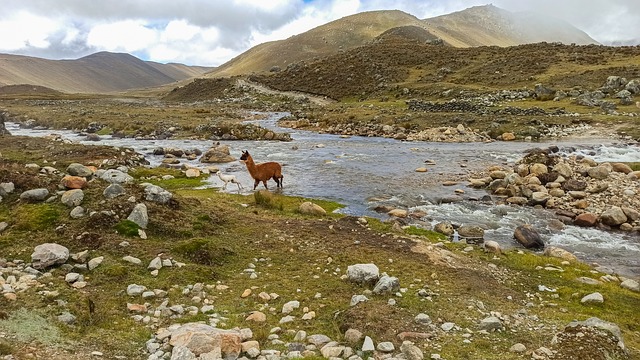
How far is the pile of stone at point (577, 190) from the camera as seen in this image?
1825 centimetres

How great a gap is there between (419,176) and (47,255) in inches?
803

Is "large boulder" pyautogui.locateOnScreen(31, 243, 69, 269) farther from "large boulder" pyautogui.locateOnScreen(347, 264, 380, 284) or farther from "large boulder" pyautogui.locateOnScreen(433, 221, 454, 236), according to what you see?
"large boulder" pyautogui.locateOnScreen(433, 221, 454, 236)

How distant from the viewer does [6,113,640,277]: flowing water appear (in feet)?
54.5

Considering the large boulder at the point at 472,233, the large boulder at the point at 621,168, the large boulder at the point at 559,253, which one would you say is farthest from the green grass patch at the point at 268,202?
the large boulder at the point at 621,168

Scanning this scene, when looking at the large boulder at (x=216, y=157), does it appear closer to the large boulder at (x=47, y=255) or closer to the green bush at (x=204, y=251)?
the green bush at (x=204, y=251)

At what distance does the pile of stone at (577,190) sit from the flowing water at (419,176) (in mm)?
870

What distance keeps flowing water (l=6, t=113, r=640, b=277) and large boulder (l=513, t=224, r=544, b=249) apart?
0.36 meters

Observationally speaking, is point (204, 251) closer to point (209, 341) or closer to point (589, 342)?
point (209, 341)

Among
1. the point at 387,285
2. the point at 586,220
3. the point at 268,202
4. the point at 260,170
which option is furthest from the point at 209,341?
the point at 586,220

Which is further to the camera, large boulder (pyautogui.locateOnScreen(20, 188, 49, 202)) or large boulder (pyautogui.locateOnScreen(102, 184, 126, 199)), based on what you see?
large boulder (pyautogui.locateOnScreen(102, 184, 126, 199))

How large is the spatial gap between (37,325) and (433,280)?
822cm

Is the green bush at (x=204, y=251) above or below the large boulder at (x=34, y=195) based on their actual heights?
below

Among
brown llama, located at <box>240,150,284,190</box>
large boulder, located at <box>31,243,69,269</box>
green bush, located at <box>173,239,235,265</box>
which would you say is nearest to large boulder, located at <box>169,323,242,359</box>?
green bush, located at <box>173,239,235,265</box>

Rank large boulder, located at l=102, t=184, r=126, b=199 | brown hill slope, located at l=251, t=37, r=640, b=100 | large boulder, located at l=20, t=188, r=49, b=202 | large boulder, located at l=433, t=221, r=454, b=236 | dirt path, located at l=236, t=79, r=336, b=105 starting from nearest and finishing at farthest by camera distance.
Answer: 1. large boulder, located at l=20, t=188, r=49, b=202
2. large boulder, located at l=102, t=184, r=126, b=199
3. large boulder, located at l=433, t=221, r=454, b=236
4. brown hill slope, located at l=251, t=37, r=640, b=100
5. dirt path, located at l=236, t=79, r=336, b=105
